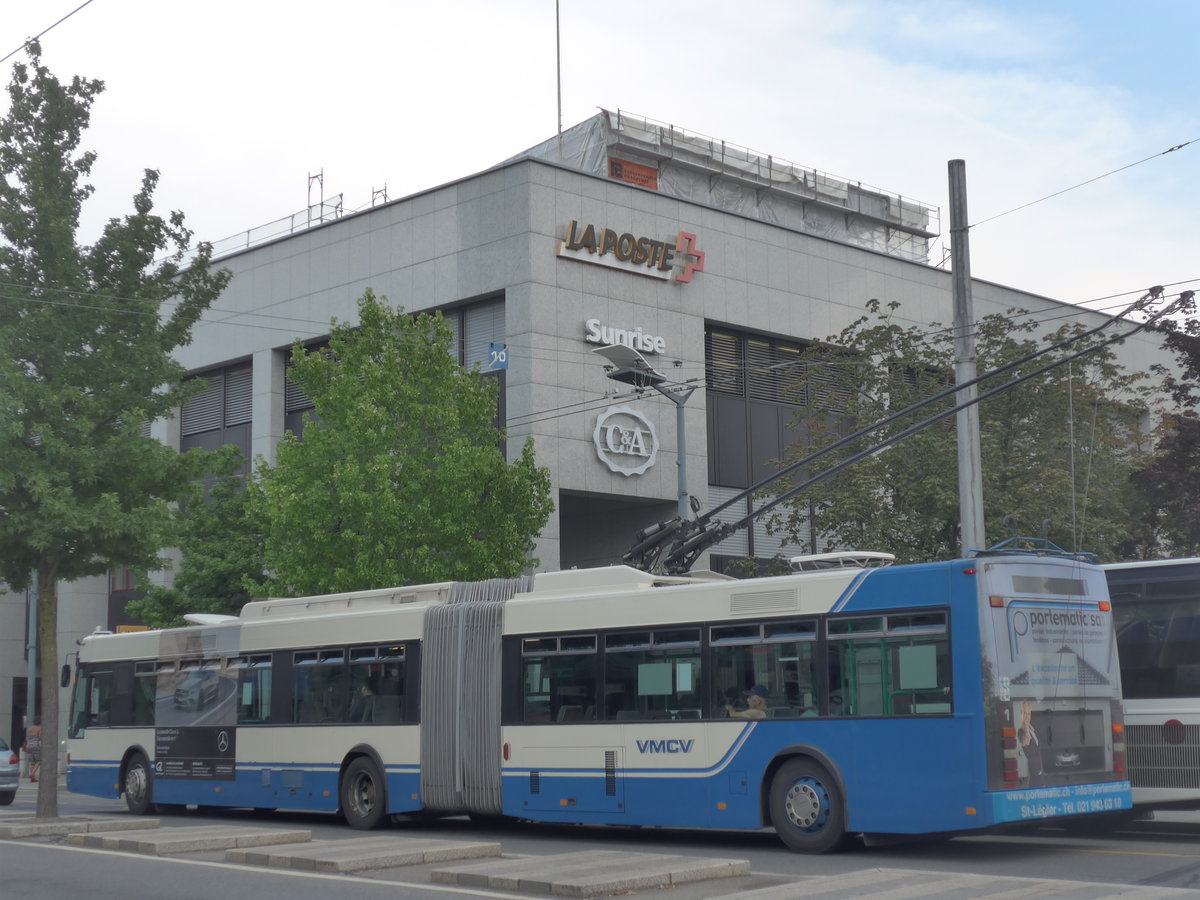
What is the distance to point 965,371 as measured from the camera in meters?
20.3

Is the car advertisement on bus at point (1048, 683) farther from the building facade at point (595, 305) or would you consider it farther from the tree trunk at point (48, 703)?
the building facade at point (595, 305)

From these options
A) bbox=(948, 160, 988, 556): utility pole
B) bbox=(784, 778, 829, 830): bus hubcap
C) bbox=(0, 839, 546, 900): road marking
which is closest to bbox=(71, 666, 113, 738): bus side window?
bbox=(0, 839, 546, 900): road marking

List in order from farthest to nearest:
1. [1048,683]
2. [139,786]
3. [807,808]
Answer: [139,786], [807,808], [1048,683]

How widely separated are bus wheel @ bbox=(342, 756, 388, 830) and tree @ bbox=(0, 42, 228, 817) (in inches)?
153

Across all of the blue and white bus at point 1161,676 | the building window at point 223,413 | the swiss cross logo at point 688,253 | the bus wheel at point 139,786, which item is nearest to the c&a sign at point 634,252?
the swiss cross logo at point 688,253

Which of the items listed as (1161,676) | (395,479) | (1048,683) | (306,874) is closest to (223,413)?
(395,479)

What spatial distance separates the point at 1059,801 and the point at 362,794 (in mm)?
9194

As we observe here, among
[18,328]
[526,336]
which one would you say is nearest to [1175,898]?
[18,328]

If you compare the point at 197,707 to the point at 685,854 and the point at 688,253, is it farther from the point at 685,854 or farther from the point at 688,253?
the point at 688,253

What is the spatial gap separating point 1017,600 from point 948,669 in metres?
0.96

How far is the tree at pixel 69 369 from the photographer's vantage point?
19.3 m

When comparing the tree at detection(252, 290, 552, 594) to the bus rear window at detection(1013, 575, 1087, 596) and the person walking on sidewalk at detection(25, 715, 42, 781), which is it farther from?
the bus rear window at detection(1013, 575, 1087, 596)

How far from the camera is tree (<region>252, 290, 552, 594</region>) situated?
2714cm

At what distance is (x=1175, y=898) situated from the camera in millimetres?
10078
